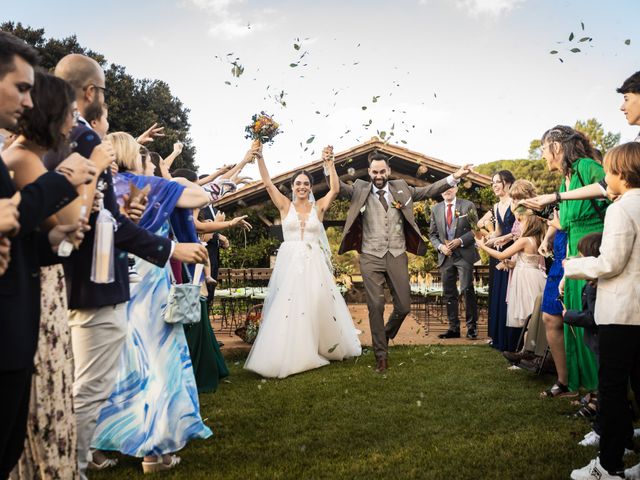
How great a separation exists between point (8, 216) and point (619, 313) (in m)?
2.99

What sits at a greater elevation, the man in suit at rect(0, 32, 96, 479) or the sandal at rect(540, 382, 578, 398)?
the man in suit at rect(0, 32, 96, 479)

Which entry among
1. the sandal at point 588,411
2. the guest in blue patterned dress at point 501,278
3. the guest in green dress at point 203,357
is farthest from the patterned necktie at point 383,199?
the sandal at point 588,411

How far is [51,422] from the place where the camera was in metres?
2.46

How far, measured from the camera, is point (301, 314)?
7363mm

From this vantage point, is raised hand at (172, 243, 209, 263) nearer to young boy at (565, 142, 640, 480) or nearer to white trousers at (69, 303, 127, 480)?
white trousers at (69, 303, 127, 480)

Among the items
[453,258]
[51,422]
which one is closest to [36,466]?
[51,422]

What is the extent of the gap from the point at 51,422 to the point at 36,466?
19 centimetres

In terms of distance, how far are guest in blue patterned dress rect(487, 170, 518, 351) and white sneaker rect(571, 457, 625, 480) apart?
4.32m

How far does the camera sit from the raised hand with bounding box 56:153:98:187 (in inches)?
80.9

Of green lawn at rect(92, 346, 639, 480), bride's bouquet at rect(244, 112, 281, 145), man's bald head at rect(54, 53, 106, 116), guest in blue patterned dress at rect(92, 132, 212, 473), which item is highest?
bride's bouquet at rect(244, 112, 281, 145)

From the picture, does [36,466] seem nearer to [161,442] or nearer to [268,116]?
[161,442]

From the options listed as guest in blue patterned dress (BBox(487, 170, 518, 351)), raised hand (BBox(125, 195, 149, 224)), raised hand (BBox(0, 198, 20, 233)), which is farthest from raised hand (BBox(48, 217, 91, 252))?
guest in blue patterned dress (BBox(487, 170, 518, 351))

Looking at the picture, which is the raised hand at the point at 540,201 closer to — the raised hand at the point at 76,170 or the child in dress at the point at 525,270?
the child in dress at the point at 525,270

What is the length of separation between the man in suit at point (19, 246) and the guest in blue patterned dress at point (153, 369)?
5.31 feet
